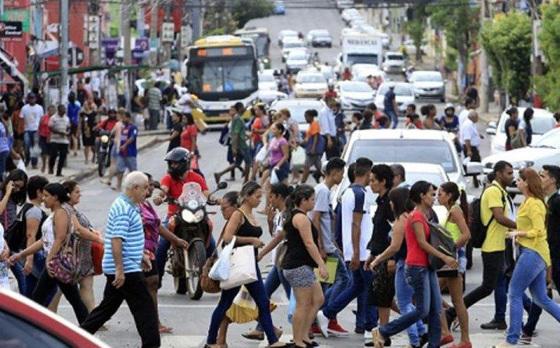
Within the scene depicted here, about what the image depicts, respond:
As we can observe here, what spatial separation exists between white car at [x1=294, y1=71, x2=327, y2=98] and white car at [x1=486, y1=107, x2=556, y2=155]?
112 feet

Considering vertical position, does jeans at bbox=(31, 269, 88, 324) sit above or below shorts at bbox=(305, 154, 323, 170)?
above

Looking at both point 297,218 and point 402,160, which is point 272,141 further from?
point 297,218

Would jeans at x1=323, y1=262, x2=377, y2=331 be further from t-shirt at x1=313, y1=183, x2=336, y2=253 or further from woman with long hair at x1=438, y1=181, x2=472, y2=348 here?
woman with long hair at x1=438, y1=181, x2=472, y2=348

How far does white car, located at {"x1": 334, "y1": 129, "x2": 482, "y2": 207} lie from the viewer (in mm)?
22500

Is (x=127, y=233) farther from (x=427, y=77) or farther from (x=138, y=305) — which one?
(x=427, y=77)

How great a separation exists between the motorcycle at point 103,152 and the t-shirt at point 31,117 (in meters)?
1.51

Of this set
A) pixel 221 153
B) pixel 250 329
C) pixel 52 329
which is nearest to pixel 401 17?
pixel 221 153

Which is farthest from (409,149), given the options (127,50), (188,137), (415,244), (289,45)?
(289,45)

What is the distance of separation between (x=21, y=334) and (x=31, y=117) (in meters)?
31.1

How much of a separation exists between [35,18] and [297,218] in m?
44.2

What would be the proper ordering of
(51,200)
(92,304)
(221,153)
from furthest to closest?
(221,153), (92,304), (51,200)

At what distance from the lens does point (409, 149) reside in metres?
22.8

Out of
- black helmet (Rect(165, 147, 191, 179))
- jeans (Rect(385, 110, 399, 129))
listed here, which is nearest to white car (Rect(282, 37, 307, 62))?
jeans (Rect(385, 110, 399, 129))

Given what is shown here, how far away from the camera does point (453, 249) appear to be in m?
13.4
